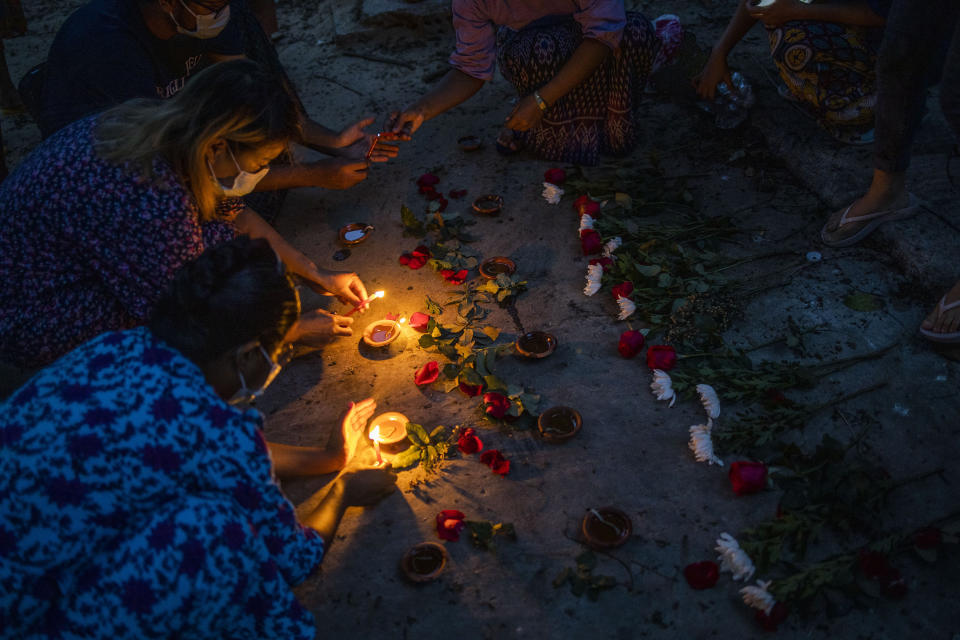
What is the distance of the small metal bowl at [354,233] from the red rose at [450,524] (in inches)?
81.5

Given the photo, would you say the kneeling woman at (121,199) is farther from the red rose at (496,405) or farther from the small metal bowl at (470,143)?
the small metal bowl at (470,143)

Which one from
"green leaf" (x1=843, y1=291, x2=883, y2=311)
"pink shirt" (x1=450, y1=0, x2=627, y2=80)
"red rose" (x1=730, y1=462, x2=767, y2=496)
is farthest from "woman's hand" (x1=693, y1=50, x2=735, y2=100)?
"red rose" (x1=730, y1=462, x2=767, y2=496)

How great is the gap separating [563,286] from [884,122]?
1.68 m

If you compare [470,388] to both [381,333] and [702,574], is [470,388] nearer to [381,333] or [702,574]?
[381,333]

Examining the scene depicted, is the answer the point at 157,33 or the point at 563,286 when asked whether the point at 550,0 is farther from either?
the point at 157,33

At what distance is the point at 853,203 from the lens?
3434 millimetres

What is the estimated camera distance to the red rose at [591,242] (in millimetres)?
3635

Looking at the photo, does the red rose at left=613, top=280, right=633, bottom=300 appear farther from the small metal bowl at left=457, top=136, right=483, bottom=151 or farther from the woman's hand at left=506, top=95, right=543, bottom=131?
the small metal bowl at left=457, top=136, right=483, bottom=151

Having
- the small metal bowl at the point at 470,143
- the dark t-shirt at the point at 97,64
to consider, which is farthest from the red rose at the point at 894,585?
the dark t-shirt at the point at 97,64

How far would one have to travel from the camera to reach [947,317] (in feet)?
9.15

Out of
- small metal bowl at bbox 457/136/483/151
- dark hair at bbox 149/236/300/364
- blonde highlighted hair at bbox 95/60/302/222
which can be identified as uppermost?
blonde highlighted hair at bbox 95/60/302/222

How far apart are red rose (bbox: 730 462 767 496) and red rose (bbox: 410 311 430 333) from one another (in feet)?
5.43

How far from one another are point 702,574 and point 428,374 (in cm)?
147

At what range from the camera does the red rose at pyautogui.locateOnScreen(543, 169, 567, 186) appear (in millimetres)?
4133
